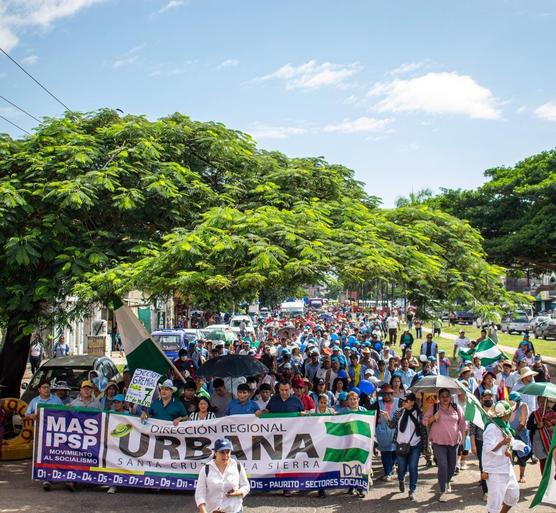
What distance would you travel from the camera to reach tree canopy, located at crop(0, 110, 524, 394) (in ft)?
37.2

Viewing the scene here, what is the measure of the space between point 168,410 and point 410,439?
3.67 metres

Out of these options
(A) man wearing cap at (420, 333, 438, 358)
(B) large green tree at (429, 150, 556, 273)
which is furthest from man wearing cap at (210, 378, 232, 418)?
(B) large green tree at (429, 150, 556, 273)

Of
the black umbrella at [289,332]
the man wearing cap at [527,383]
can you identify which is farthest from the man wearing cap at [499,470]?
the black umbrella at [289,332]

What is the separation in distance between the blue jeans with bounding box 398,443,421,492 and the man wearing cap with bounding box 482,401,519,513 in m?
1.42

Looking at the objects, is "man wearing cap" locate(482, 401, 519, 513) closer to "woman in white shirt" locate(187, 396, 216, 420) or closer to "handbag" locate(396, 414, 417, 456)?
"handbag" locate(396, 414, 417, 456)

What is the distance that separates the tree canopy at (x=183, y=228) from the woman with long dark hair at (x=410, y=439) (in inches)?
90.4

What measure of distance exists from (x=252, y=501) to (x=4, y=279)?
710 centimetres

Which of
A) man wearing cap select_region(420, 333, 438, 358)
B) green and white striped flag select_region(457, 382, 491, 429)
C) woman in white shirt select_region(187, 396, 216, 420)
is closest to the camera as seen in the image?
green and white striped flag select_region(457, 382, 491, 429)

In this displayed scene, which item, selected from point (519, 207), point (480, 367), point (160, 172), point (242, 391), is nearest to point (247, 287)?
point (242, 391)

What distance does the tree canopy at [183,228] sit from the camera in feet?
37.2

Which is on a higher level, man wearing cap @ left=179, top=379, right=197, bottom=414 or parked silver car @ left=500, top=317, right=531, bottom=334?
parked silver car @ left=500, top=317, right=531, bottom=334

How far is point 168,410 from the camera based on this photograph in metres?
10.4

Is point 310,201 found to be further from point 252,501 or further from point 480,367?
point 252,501

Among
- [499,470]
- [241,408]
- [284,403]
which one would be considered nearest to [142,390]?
[241,408]
